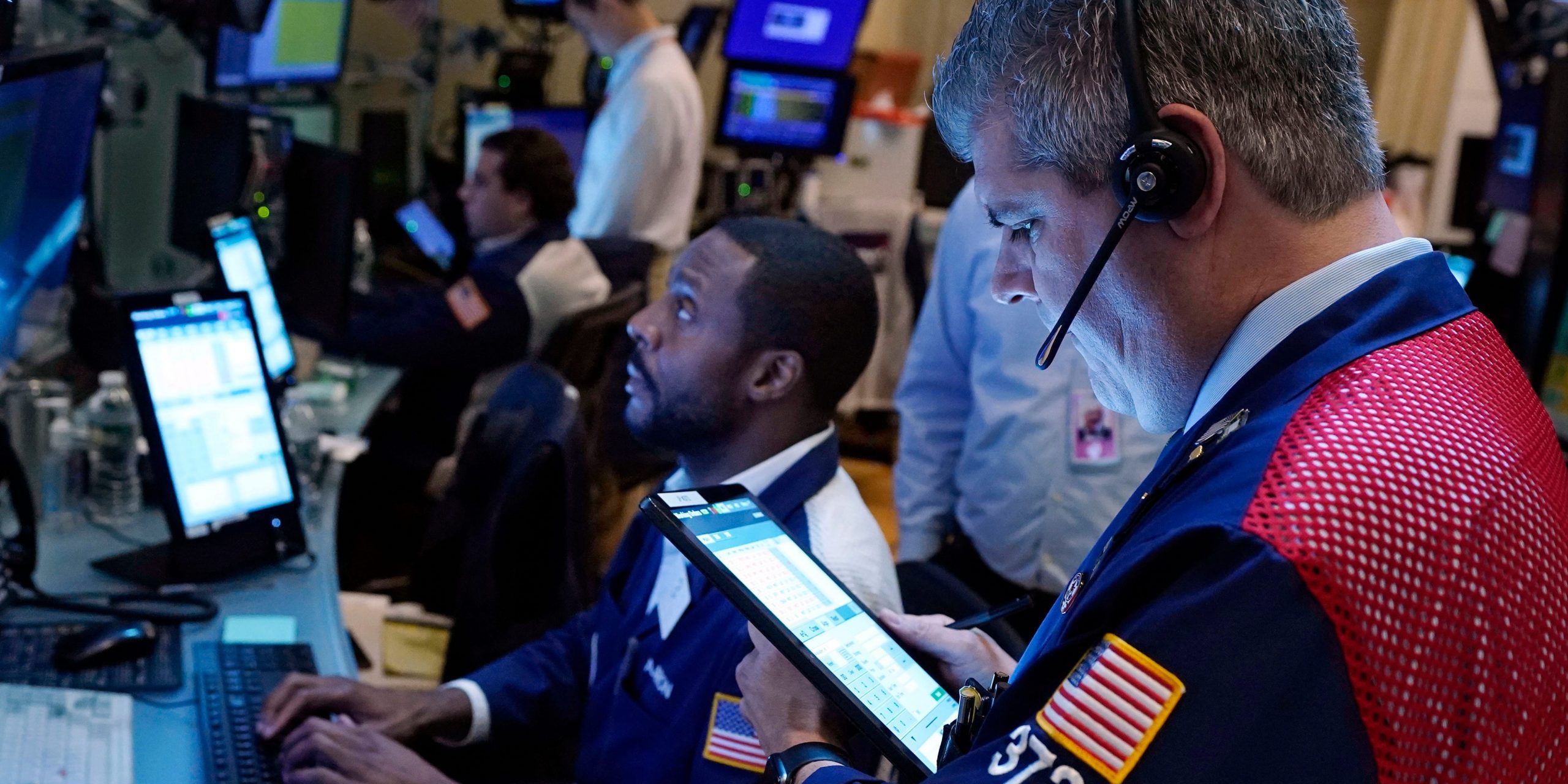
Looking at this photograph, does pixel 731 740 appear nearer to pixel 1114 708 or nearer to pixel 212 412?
pixel 1114 708

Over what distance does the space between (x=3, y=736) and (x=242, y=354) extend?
781 millimetres

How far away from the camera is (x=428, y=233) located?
14.1 ft

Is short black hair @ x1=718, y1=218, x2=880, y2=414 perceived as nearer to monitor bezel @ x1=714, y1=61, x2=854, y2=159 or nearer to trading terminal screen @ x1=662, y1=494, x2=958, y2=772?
trading terminal screen @ x1=662, y1=494, x2=958, y2=772

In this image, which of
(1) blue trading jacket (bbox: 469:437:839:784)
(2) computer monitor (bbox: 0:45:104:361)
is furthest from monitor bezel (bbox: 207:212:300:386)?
(1) blue trading jacket (bbox: 469:437:839:784)

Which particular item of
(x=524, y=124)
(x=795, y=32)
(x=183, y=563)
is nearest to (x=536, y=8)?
(x=524, y=124)

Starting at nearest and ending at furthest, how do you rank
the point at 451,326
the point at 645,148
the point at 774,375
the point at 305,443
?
the point at 774,375 → the point at 305,443 → the point at 451,326 → the point at 645,148

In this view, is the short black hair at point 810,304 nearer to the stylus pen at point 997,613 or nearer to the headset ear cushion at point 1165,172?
the stylus pen at point 997,613

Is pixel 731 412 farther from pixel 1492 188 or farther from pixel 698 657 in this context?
pixel 1492 188

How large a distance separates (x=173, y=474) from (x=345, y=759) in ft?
2.01

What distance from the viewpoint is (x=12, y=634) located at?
61.7 inches

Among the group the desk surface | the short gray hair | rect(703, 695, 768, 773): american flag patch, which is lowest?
the desk surface

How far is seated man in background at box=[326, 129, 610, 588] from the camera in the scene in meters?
3.20

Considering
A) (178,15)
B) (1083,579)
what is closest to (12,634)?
(1083,579)

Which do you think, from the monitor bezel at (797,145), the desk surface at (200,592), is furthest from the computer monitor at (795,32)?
the desk surface at (200,592)
